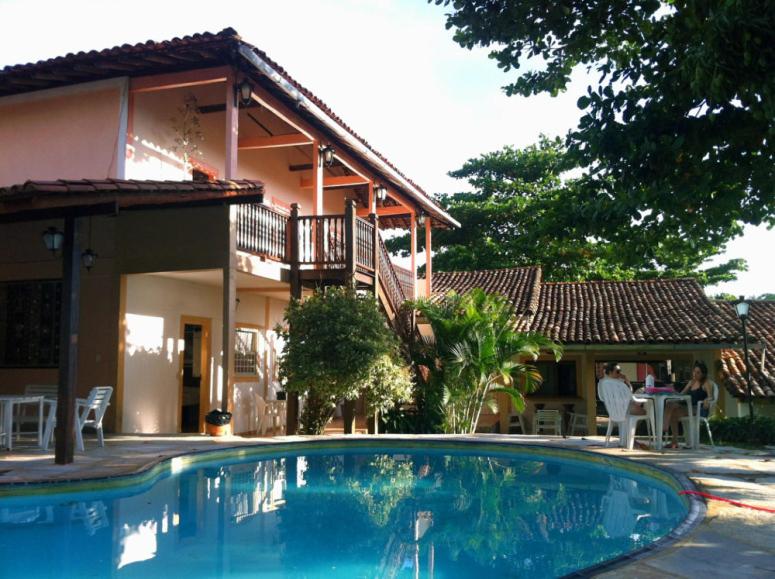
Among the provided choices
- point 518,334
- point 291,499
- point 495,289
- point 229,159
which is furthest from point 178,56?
point 495,289

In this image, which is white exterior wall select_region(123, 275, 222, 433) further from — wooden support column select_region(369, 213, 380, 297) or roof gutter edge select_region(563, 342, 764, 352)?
roof gutter edge select_region(563, 342, 764, 352)

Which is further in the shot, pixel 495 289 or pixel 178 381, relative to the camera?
pixel 495 289

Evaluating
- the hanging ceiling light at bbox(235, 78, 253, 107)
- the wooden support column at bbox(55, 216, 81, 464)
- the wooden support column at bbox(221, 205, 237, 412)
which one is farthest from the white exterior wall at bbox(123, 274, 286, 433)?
the wooden support column at bbox(55, 216, 81, 464)

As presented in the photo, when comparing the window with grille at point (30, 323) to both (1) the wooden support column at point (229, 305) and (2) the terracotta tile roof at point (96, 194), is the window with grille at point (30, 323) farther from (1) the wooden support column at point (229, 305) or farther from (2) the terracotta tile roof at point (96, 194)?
(2) the terracotta tile roof at point (96, 194)

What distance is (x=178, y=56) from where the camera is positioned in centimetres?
1065

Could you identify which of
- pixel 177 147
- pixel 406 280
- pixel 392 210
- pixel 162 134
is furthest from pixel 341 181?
pixel 162 134

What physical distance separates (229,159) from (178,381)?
4489 mm

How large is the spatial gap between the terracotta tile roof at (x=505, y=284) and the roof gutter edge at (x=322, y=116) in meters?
4.03

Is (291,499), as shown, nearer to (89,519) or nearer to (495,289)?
(89,519)

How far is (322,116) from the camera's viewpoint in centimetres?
1285

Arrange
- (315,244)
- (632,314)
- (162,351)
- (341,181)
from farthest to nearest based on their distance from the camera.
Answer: (632,314) < (341,181) < (315,244) < (162,351)

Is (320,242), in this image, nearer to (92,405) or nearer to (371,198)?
(371,198)

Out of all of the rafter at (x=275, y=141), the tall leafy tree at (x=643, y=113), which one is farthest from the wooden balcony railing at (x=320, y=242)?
the tall leafy tree at (x=643, y=113)

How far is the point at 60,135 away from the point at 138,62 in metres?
2.32
